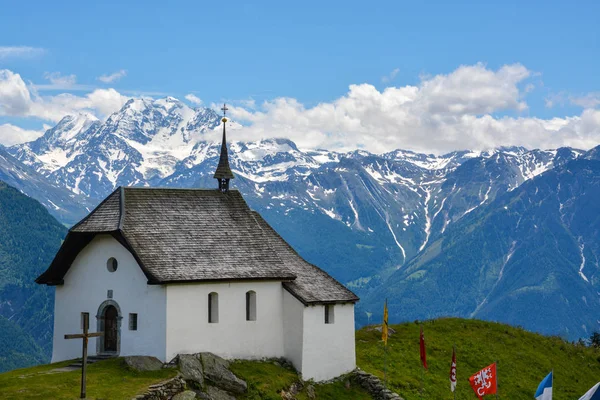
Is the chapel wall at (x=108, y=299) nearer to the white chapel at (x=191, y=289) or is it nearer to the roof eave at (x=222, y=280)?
the white chapel at (x=191, y=289)

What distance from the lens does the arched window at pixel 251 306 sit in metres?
60.1

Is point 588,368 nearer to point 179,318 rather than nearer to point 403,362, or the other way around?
point 403,362

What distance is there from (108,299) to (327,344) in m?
13.8

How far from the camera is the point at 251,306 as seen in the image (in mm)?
60250

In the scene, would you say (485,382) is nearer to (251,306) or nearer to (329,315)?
(329,315)

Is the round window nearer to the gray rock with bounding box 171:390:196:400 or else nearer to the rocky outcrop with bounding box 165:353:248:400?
the rocky outcrop with bounding box 165:353:248:400

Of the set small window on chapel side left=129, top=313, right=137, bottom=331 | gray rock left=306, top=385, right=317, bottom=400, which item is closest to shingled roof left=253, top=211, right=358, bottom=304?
gray rock left=306, top=385, right=317, bottom=400

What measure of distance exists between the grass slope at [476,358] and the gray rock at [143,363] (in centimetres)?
1552

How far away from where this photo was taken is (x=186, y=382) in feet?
175

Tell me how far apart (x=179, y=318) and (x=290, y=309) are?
7937 mm

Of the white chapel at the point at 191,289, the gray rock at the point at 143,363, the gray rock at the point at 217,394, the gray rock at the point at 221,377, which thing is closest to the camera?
the gray rock at the point at 217,394

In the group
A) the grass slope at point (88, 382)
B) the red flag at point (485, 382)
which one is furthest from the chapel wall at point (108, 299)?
the red flag at point (485, 382)

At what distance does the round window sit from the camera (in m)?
58.8

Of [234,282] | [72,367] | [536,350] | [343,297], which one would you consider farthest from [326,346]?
[536,350]
